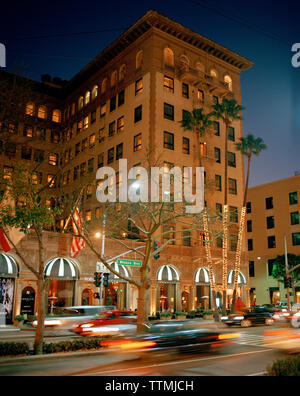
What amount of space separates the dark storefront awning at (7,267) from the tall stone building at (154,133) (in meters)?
2.40

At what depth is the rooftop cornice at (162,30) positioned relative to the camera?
151ft

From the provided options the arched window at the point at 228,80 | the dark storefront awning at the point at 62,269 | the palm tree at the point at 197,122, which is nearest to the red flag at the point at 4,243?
the dark storefront awning at the point at 62,269

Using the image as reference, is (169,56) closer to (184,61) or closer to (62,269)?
(184,61)

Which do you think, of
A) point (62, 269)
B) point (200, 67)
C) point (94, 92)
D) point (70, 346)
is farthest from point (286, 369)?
point (94, 92)

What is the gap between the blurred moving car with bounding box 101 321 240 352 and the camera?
1367 centimetres

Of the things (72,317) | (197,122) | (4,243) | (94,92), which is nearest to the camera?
(4,243)

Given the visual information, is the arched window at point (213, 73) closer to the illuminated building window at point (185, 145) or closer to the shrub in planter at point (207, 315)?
the illuminated building window at point (185, 145)

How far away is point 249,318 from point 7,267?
2107 centimetres

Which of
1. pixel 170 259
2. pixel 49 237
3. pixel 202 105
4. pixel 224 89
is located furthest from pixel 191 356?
pixel 224 89

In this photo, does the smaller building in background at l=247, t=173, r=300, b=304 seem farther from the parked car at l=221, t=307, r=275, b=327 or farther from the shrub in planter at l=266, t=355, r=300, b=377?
the shrub in planter at l=266, t=355, r=300, b=377

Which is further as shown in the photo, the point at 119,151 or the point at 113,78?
the point at 113,78

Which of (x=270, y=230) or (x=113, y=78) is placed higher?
(x=113, y=78)

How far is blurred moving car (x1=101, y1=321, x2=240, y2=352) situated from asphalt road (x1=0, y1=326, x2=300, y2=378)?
447 mm

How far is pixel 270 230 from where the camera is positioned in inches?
2768
